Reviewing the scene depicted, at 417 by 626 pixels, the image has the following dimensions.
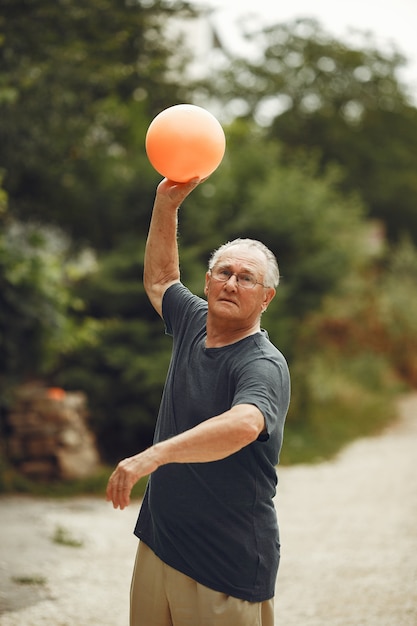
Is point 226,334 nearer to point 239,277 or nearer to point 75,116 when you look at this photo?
point 239,277

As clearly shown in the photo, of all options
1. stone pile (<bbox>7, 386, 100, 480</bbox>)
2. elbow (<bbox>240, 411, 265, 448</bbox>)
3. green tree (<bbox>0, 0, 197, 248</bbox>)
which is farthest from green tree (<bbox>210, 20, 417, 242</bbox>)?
elbow (<bbox>240, 411, 265, 448</bbox>)

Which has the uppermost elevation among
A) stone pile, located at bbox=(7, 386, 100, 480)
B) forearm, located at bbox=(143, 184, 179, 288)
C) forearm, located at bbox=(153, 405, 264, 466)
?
stone pile, located at bbox=(7, 386, 100, 480)

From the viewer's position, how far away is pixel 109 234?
1184 cm

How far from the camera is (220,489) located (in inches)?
105

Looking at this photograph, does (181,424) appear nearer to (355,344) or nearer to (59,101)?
(59,101)

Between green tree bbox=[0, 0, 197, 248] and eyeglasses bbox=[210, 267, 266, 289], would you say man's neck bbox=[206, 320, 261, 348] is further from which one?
green tree bbox=[0, 0, 197, 248]

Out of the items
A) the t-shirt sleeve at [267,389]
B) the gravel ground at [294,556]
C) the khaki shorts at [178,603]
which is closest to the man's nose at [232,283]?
the t-shirt sleeve at [267,389]

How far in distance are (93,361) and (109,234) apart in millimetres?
2020

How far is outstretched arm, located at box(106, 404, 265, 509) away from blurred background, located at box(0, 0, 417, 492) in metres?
5.87

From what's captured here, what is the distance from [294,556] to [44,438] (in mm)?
3690

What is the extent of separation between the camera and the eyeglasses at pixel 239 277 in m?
2.79

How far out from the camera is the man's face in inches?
109

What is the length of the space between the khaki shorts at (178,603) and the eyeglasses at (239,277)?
0.99 meters

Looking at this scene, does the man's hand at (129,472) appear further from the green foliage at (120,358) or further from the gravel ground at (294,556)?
the green foliage at (120,358)
